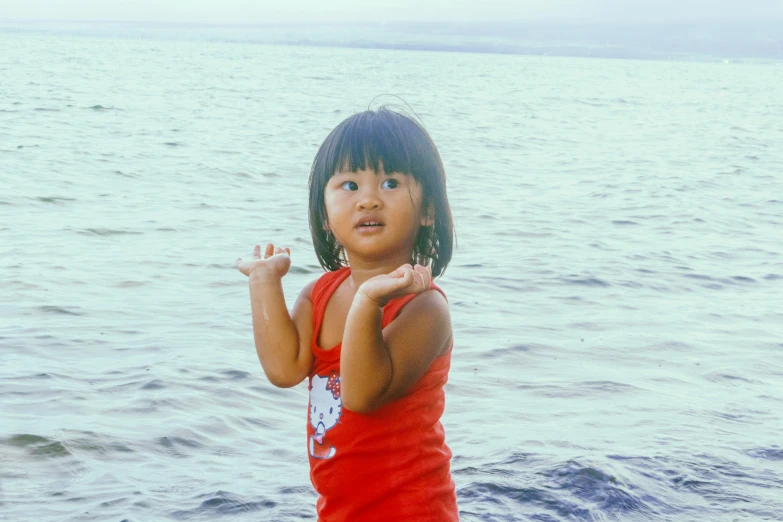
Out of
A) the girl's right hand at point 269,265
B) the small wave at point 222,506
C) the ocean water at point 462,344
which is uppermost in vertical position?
the girl's right hand at point 269,265

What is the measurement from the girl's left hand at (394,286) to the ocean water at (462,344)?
1.97m

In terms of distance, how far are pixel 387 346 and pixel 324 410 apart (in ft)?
0.84

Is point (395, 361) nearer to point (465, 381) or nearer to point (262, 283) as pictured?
point (262, 283)

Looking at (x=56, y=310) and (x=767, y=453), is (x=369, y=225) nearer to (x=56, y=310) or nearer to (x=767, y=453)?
(x=767, y=453)

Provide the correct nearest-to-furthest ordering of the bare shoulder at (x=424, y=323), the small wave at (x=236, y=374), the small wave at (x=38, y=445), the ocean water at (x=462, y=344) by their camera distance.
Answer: the bare shoulder at (x=424, y=323) < the ocean water at (x=462, y=344) < the small wave at (x=38, y=445) < the small wave at (x=236, y=374)

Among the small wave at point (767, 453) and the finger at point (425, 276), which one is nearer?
the finger at point (425, 276)

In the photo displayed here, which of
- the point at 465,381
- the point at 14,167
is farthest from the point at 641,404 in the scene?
the point at 14,167

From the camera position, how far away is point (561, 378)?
5.66 m

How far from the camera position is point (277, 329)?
2.18 metres

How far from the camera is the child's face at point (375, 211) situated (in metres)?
2.17

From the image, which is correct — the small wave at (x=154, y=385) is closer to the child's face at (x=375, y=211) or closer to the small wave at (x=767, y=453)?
the small wave at (x=767, y=453)

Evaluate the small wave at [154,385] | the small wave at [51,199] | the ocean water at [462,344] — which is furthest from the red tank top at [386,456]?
the small wave at [51,199]

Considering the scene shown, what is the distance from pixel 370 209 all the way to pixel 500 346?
4201mm

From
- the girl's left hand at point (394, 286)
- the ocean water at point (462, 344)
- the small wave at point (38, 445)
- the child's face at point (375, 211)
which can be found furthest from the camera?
the small wave at point (38, 445)
